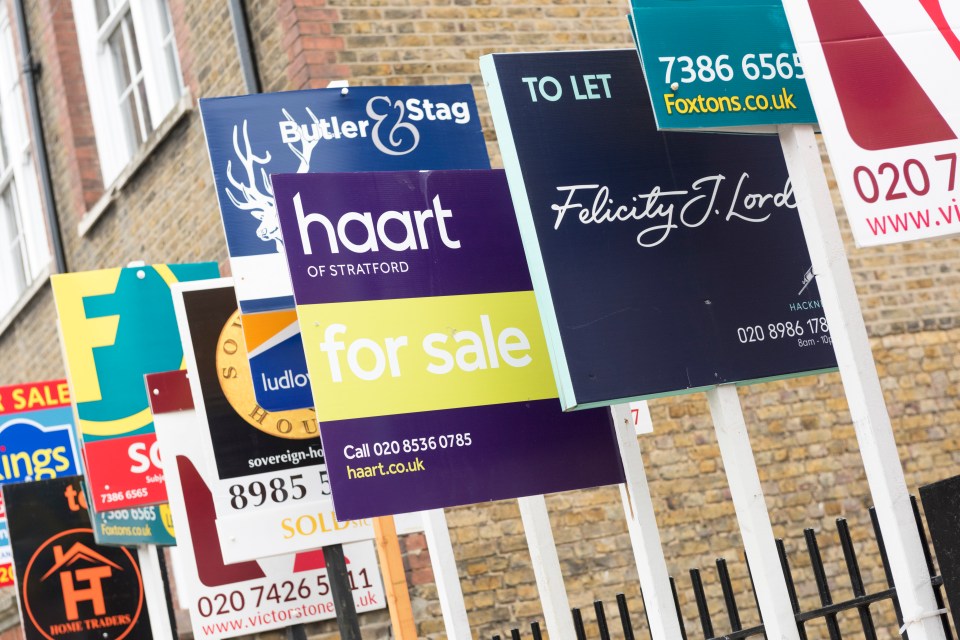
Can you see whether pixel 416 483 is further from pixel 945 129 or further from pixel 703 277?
pixel 945 129

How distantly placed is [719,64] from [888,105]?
531mm

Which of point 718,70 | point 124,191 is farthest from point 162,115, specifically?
point 718,70

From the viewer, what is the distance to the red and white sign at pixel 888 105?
384cm

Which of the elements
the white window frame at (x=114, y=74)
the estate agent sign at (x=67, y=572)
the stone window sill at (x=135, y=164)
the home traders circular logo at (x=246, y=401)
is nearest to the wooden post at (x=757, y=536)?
the home traders circular logo at (x=246, y=401)

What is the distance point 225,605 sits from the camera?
6707 mm

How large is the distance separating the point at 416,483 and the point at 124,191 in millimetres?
6893

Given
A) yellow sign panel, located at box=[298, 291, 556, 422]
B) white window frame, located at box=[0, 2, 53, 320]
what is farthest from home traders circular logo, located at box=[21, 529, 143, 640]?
white window frame, located at box=[0, 2, 53, 320]

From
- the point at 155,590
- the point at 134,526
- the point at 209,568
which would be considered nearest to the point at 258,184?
the point at 209,568

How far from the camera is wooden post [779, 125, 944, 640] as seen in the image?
158 inches

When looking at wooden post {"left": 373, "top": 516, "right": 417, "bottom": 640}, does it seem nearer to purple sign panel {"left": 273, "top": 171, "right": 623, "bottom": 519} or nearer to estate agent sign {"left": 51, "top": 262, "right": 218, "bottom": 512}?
purple sign panel {"left": 273, "top": 171, "right": 623, "bottom": 519}

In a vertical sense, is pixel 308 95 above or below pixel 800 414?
above

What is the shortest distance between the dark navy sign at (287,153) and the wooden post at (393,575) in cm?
59

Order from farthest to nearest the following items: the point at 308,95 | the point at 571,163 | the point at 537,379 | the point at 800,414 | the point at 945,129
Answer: the point at 800,414 < the point at 308,95 < the point at 537,379 < the point at 571,163 < the point at 945,129

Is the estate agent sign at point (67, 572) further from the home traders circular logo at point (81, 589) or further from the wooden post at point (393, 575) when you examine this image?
the wooden post at point (393, 575)
